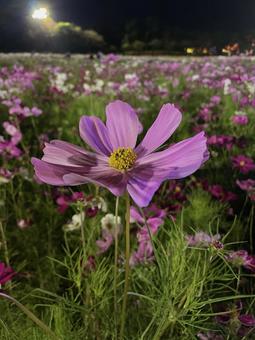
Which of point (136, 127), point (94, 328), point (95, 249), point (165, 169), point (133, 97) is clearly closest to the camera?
point (165, 169)

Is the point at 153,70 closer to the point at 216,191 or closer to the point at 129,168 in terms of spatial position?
the point at 216,191

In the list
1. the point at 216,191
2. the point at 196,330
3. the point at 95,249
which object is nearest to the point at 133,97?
the point at 216,191

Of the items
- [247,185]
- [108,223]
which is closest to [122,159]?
[108,223]

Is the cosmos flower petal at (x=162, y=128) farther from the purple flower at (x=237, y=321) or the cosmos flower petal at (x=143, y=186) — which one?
the purple flower at (x=237, y=321)

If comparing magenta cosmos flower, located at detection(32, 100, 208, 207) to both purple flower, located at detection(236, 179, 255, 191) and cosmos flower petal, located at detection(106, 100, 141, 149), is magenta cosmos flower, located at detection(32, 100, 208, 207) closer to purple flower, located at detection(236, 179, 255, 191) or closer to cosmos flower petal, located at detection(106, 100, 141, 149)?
cosmos flower petal, located at detection(106, 100, 141, 149)

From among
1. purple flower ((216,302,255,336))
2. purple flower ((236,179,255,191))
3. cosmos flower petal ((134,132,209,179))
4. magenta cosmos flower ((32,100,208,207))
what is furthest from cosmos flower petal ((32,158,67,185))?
purple flower ((236,179,255,191))

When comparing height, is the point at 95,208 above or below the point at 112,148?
below

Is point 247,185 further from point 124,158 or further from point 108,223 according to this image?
point 124,158

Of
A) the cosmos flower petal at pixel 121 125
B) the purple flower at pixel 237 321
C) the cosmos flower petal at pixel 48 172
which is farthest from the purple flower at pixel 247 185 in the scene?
the cosmos flower petal at pixel 48 172

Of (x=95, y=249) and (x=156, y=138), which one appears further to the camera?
(x=95, y=249)
